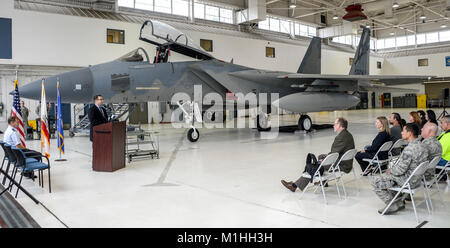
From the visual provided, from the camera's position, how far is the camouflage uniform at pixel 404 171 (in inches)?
137

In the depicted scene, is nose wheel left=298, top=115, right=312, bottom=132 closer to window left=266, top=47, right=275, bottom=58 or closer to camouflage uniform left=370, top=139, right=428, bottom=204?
camouflage uniform left=370, top=139, right=428, bottom=204

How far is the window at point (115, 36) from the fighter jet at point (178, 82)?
7.98 meters


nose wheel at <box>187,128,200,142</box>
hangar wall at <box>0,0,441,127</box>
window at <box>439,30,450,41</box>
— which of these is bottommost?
nose wheel at <box>187,128,200,142</box>

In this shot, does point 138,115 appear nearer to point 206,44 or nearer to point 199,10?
point 206,44

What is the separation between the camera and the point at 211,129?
15.0 metres

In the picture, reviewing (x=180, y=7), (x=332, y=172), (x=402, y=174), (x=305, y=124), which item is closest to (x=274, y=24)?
(x=180, y=7)

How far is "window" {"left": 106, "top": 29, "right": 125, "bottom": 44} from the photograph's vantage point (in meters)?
16.1

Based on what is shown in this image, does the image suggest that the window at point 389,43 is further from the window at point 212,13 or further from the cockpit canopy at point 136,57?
the cockpit canopy at point 136,57

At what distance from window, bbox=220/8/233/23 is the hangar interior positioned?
95mm

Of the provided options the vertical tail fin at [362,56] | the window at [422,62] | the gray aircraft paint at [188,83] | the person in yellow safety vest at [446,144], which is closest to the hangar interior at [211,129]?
the window at [422,62]

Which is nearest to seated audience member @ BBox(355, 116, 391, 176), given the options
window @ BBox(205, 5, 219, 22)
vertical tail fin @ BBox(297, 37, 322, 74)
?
vertical tail fin @ BBox(297, 37, 322, 74)

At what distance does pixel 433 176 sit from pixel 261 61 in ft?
64.6

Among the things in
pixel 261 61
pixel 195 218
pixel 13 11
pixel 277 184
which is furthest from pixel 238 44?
pixel 195 218
